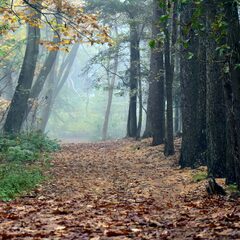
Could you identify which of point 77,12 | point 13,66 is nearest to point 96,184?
point 77,12

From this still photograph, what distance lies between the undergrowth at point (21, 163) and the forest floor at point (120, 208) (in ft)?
1.04

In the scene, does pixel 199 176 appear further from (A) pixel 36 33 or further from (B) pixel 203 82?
(A) pixel 36 33

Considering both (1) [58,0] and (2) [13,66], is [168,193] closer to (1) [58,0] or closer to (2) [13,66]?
(1) [58,0]

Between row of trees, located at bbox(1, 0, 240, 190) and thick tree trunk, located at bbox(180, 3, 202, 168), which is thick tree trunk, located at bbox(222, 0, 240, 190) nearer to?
row of trees, located at bbox(1, 0, 240, 190)

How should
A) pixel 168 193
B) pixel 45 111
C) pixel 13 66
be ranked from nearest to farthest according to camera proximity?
pixel 168 193
pixel 13 66
pixel 45 111

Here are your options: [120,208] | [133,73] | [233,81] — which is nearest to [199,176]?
[120,208]

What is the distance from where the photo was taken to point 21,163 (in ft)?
42.3

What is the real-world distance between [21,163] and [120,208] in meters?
6.62

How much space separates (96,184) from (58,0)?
5.61 metres

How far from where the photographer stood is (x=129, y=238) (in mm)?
4781

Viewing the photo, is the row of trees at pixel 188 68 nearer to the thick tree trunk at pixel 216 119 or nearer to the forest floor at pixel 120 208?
the thick tree trunk at pixel 216 119

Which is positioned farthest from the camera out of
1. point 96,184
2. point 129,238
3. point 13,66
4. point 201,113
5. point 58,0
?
point 13,66

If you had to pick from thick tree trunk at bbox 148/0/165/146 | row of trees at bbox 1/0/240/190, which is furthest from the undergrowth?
thick tree trunk at bbox 148/0/165/146

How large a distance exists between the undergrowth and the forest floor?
1.04 feet
